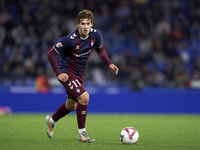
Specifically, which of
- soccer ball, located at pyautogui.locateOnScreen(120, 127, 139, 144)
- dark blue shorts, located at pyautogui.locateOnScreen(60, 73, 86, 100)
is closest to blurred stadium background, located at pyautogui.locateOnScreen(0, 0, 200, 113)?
dark blue shorts, located at pyautogui.locateOnScreen(60, 73, 86, 100)

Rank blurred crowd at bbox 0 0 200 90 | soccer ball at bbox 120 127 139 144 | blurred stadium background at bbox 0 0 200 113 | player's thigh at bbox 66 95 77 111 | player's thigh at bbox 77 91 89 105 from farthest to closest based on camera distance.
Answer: blurred crowd at bbox 0 0 200 90
blurred stadium background at bbox 0 0 200 113
player's thigh at bbox 66 95 77 111
player's thigh at bbox 77 91 89 105
soccer ball at bbox 120 127 139 144

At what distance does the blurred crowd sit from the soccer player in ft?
27.0

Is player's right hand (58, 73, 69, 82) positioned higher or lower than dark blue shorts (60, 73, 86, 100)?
higher

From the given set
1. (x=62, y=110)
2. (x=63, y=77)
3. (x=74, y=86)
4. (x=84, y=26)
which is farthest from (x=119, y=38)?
(x=63, y=77)

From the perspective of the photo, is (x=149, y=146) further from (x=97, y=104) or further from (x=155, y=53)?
(x=155, y=53)

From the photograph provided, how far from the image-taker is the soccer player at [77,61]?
20.1 ft

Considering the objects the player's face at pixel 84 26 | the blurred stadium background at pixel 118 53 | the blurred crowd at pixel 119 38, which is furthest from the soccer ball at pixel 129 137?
the blurred crowd at pixel 119 38

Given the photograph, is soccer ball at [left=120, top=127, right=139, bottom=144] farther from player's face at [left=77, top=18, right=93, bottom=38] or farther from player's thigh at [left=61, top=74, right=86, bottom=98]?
player's face at [left=77, top=18, right=93, bottom=38]

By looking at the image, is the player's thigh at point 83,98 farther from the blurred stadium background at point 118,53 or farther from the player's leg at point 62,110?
the blurred stadium background at point 118,53

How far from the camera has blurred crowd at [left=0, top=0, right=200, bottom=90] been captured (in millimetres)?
15078

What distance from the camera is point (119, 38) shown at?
1738cm

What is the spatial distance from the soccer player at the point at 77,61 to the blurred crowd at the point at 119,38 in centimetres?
824

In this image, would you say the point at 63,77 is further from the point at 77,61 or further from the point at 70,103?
the point at 70,103

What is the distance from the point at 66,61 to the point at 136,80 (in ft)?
27.7
